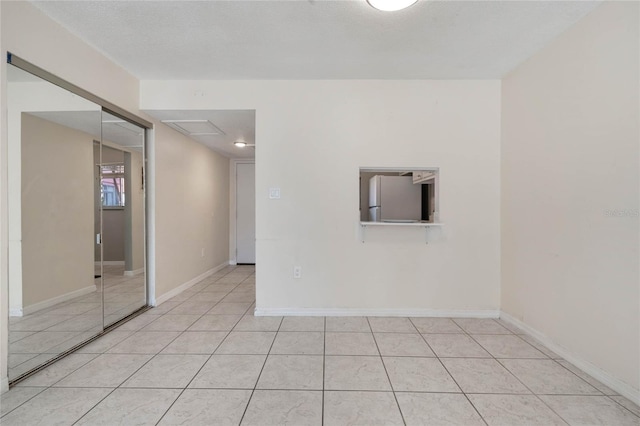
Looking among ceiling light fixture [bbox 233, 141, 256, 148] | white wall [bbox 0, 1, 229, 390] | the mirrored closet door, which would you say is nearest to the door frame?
ceiling light fixture [bbox 233, 141, 256, 148]

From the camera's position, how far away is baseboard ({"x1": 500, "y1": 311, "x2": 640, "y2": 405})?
1.60 m

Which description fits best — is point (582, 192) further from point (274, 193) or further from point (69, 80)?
point (69, 80)

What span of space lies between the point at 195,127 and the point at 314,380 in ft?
10.5

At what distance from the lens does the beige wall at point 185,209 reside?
324 centimetres

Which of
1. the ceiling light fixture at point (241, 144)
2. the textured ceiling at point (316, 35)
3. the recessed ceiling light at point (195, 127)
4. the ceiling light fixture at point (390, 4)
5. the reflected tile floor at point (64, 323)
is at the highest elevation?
the textured ceiling at point (316, 35)

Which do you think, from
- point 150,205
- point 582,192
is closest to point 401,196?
point 582,192

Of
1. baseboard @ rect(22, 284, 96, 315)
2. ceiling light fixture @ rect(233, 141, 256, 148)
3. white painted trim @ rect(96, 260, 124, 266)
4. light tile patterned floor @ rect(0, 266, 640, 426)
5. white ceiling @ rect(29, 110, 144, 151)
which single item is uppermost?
ceiling light fixture @ rect(233, 141, 256, 148)

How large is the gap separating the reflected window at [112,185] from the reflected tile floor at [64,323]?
664 millimetres

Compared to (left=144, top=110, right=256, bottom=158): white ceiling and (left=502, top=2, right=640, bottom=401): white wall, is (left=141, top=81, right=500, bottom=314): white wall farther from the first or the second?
(left=502, top=2, right=640, bottom=401): white wall

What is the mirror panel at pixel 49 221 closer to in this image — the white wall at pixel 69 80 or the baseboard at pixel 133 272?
the white wall at pixel 69 80

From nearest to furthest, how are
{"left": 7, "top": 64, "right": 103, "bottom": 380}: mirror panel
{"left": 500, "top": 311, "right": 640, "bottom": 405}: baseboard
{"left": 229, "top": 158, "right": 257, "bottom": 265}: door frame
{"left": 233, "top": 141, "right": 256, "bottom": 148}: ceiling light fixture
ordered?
1. {"left": 500, "top": 311, "right": 640, "bottom": 405}: baseboard
2. {"left": 7, "top": 64, "right": 103, "bottom": 380}: mirror panel
3. {"left": 233, "top": 141, "right": 256, "bottom": 148}: ceiling light fixture
4. {"left": 229, "top": 158, "right": 257, "bottom": 265}: door frame

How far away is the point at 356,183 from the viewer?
280 cm

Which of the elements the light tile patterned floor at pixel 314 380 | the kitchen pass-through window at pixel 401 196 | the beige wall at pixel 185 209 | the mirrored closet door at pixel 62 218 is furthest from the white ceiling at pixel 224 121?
the light tile patterned floor at pixel 314 380

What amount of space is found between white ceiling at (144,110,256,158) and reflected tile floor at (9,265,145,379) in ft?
5.74
